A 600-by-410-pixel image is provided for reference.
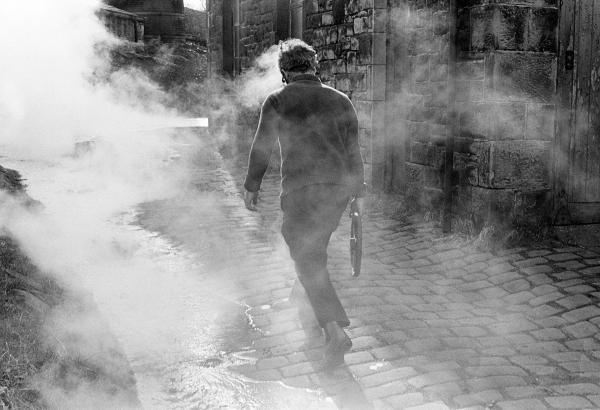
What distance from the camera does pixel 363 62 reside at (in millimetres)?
8844

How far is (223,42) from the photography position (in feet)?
52.0

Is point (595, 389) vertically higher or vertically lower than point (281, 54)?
lower

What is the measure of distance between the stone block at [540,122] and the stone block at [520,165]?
0.22 ft

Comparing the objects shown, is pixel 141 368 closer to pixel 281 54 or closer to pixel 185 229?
pixel 281 54

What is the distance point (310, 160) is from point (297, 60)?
592 mm

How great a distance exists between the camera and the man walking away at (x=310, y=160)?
13.3 ft

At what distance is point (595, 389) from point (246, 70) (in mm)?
11610

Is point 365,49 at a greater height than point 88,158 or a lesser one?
greater

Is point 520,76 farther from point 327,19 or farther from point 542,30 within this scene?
point 327,19

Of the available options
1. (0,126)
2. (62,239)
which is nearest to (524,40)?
(62,239)

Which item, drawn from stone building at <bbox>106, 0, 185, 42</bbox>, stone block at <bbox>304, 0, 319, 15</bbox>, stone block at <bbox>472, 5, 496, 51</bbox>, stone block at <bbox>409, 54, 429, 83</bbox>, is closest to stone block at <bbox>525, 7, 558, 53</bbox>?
stone block at <bbox>472, 5, 496, 51</bbox>

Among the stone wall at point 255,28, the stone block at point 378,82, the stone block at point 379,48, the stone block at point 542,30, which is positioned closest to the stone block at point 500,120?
the stone block at point 542,30

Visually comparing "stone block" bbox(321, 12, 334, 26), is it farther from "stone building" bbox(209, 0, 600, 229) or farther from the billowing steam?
the billowing steam

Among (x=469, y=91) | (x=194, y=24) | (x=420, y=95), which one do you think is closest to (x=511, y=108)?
(x=469, y=91)
